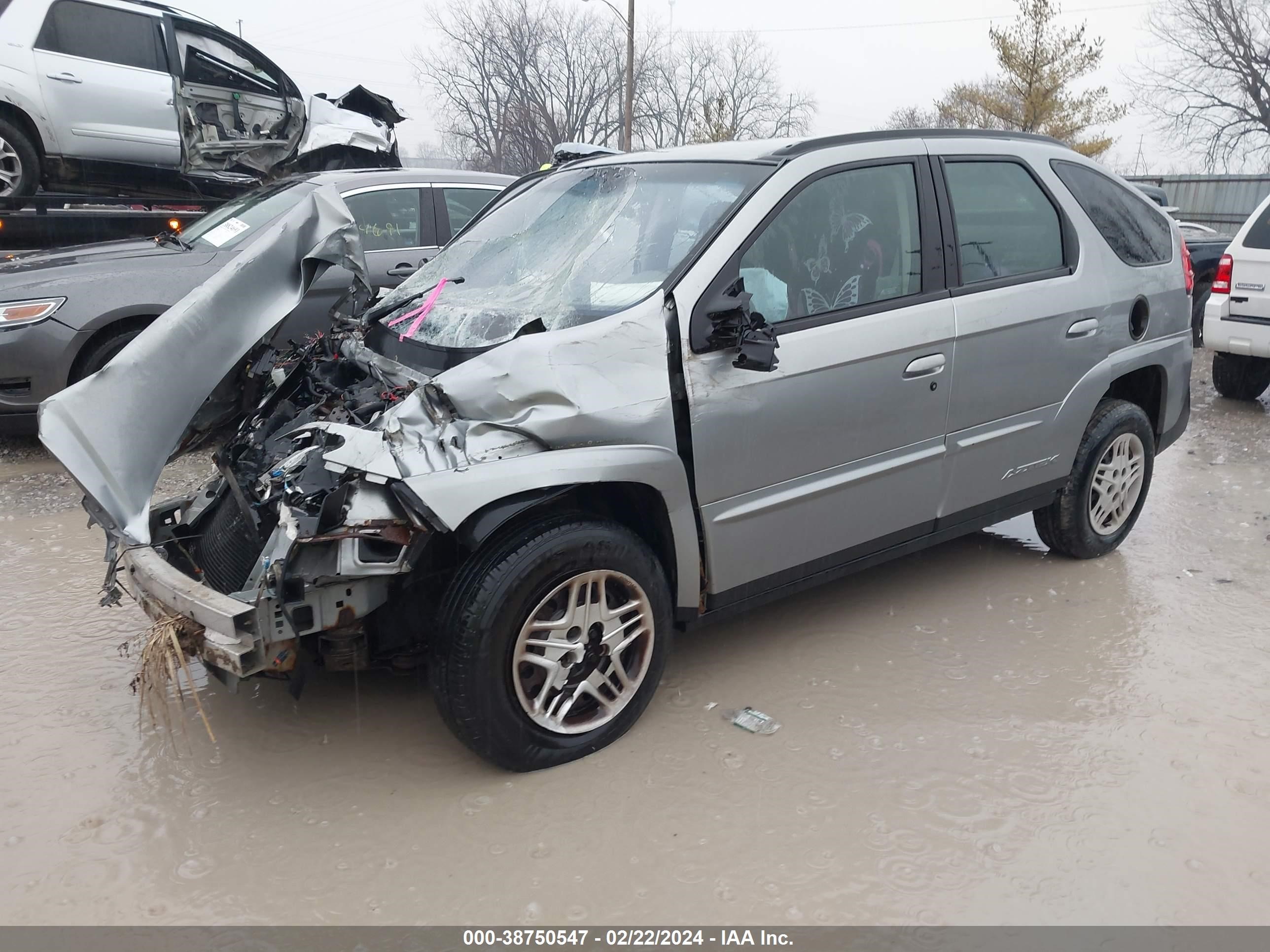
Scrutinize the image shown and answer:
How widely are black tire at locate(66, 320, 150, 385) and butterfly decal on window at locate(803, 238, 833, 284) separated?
4.55m

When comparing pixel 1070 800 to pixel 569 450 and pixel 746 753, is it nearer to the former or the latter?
pixel 746 753

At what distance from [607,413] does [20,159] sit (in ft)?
24.1

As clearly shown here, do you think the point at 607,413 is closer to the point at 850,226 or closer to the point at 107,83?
the point at 850,226

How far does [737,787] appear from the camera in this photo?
2.96 meters

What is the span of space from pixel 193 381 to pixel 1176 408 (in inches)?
175

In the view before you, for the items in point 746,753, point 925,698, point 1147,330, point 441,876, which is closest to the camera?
point 441,876

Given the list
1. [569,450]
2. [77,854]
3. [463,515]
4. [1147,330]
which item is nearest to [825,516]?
[569,450]

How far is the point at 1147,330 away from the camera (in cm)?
453

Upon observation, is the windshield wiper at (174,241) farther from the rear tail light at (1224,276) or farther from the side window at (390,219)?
the rear tail light at (1224,276)

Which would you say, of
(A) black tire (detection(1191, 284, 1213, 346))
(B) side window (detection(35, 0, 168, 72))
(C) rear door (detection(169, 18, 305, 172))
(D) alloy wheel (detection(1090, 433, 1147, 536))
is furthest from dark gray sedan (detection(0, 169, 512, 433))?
(A) black tire (detection(1191, 284, 1213, 346))

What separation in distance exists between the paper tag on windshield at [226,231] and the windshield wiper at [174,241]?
0.13m

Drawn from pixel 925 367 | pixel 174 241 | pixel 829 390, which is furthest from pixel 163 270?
pixel 925 367

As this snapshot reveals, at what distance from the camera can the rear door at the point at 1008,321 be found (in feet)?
12.5

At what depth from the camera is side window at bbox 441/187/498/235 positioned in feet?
23.4
